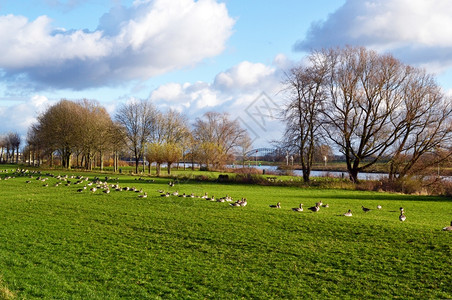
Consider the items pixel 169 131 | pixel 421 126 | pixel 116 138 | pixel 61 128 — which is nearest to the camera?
pixel 421 126

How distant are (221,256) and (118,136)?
59.8 metres

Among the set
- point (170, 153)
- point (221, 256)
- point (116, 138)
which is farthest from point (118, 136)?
point (221, 256)

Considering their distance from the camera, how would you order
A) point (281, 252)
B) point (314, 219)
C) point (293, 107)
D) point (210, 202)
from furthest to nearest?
point (293, 107), point (210, 202), point (314, 219), point (281, 252)

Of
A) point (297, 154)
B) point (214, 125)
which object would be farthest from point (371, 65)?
point (214, 125)

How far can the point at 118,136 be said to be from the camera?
224 feet

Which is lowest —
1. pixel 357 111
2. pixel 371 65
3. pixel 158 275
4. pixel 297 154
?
pixel 158 275

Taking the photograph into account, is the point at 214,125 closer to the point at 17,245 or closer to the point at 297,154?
the point at 297,154

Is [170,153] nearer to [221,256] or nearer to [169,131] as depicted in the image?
[169,131]

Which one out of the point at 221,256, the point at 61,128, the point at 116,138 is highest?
the point at 61,128

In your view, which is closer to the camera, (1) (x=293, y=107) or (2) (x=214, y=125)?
(1) (x=293, y=107)

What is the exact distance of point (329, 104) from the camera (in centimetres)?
4434

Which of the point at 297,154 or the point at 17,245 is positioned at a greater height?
the point at 297,154

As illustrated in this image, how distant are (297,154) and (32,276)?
3997 cm

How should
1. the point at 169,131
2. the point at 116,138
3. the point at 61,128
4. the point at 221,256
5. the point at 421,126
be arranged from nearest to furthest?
the point at 221,256 → the point at 421,126 → the point at 61,128 → the point at 116,138 → the point at 169,131
